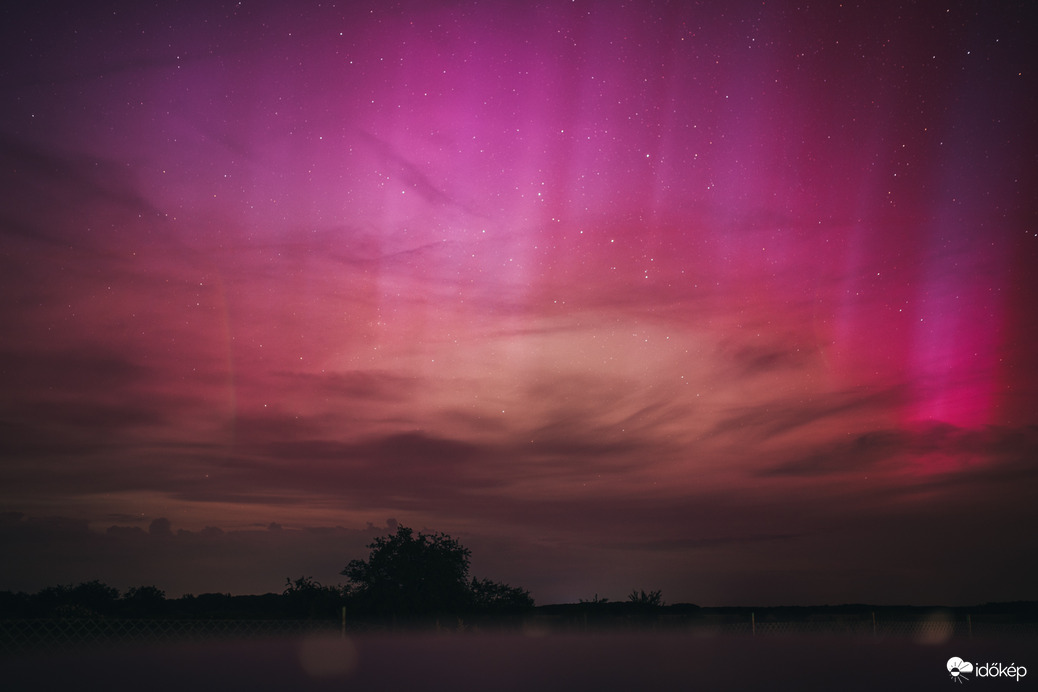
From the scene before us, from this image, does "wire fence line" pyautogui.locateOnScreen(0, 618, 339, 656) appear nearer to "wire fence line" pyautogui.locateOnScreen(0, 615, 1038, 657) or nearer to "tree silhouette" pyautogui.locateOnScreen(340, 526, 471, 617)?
"wire fence line" pyautogui.locateOnScreen(0, 615, 1038, 657)

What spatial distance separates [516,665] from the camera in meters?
19.6

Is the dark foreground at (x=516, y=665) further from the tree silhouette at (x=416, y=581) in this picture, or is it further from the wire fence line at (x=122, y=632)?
the tree silhouette at (x=416, y=581)

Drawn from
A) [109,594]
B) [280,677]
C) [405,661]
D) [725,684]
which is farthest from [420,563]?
[725,684]

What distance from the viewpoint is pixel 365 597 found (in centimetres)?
4216

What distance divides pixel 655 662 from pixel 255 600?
118 feet

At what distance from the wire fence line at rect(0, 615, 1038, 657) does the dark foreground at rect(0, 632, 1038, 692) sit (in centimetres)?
41

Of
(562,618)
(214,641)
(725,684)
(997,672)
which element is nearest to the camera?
Answer: (725,684)

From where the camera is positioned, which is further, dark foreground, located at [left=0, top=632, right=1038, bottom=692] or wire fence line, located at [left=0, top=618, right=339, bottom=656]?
wire fence line, located at [left=0, top=618, right=339, bottom=656]

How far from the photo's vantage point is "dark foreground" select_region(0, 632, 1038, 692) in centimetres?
1522

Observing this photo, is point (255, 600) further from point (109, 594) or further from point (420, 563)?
point (420, 563)

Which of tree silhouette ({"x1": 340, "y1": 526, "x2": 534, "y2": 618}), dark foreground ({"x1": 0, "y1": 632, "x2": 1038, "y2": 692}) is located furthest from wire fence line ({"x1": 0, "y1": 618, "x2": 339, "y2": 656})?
tree silhouette ({"x1": 340, "y1": 526, "x2": 534, "y2": 618})

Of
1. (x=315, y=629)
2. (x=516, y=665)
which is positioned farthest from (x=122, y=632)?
(x=516, y=665)

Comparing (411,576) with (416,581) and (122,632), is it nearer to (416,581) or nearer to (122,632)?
(416,581)

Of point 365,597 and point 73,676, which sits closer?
point 73,676
